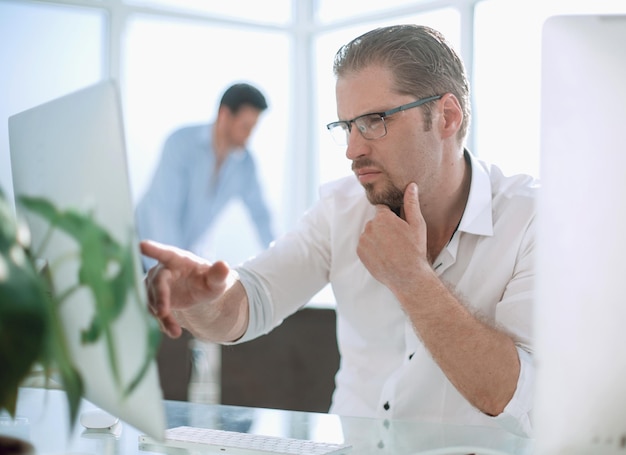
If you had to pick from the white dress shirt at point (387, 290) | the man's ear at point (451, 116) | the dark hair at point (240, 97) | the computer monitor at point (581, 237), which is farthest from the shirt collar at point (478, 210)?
the dark hair at point (240, 97)

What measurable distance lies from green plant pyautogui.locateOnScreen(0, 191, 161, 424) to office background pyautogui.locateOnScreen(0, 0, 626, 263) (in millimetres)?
2430

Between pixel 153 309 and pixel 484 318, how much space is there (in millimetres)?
600

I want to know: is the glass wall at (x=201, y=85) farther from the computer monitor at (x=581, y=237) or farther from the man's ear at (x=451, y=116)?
the computer monitor at (x=581, y=237)

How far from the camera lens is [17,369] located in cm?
56

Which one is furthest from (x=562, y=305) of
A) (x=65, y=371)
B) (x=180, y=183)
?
(x=180, y=183)

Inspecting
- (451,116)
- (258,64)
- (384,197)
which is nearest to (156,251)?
(384,197)

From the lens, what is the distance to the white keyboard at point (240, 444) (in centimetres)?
98

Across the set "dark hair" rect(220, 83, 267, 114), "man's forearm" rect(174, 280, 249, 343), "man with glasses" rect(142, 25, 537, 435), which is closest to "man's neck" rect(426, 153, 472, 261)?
"man with glasses" rect(142, 25, 537, 435)

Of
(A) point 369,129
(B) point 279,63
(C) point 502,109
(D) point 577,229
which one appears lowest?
(D) point 577,229

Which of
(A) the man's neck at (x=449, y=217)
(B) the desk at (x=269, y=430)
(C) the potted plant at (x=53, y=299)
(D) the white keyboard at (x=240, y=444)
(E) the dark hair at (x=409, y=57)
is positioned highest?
(E) the dark hair at (x=409, y=57)

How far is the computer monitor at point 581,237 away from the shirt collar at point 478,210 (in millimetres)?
867

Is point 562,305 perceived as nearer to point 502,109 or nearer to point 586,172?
point 586,172

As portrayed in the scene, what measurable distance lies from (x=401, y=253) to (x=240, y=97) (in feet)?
7.98

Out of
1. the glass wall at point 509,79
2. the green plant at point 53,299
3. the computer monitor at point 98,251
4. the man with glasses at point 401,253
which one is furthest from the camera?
the glass wall at point 509,79
